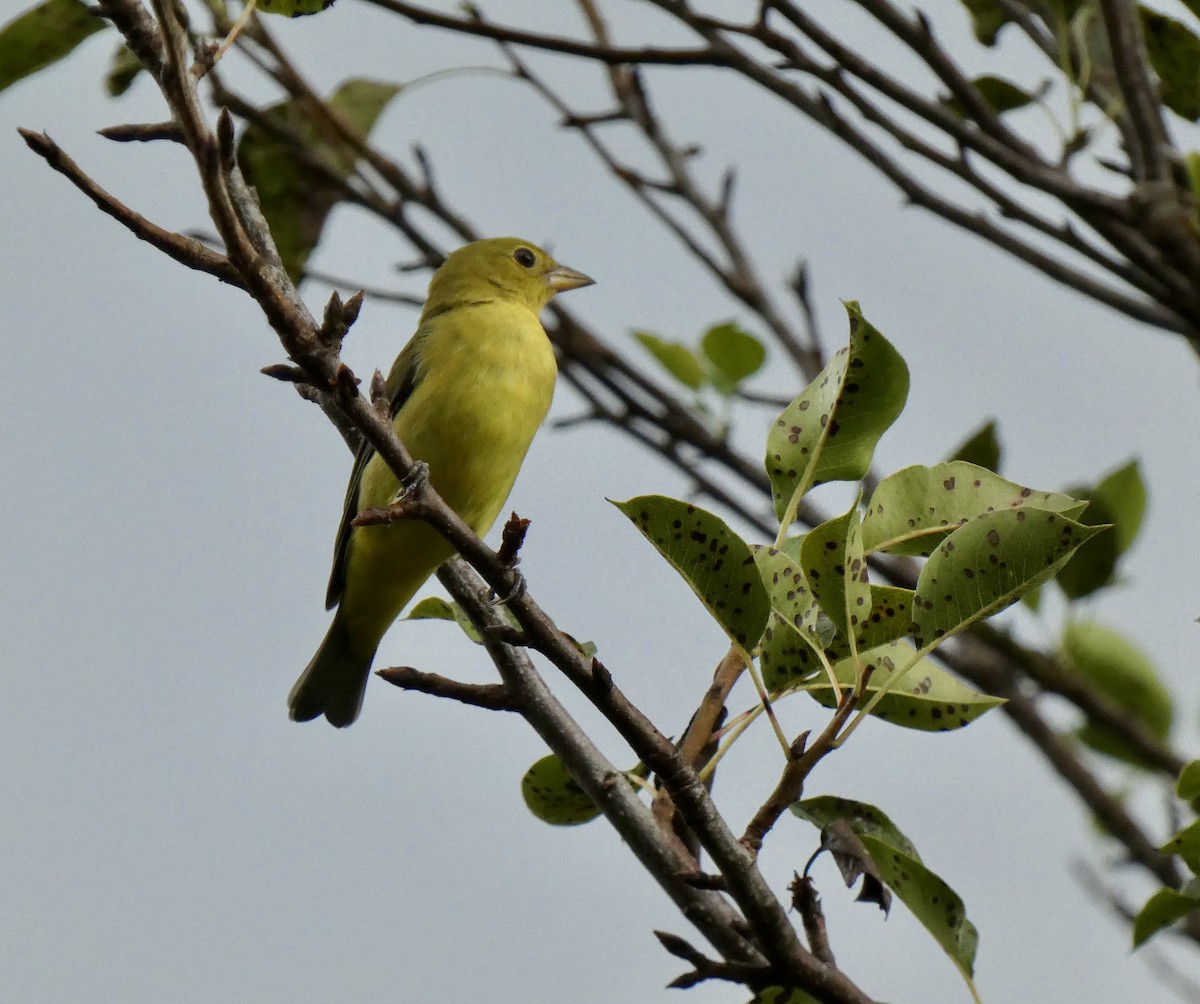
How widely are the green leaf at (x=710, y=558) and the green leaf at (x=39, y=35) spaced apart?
156 cm

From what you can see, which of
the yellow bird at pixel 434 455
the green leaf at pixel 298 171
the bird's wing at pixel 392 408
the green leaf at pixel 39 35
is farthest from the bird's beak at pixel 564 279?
the green leaf at pixel 39 35

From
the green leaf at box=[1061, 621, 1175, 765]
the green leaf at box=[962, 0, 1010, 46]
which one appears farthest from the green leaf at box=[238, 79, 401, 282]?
the green leaf at box=[1061, 621, 1175, 765]

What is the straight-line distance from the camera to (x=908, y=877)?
2.03m

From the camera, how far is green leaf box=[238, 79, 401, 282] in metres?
4.12

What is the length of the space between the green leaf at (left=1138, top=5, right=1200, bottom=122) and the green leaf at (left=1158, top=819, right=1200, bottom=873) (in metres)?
2.06

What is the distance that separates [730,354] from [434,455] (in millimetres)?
1076

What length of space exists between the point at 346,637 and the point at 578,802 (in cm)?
216

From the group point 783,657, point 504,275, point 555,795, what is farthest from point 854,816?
point 504,275

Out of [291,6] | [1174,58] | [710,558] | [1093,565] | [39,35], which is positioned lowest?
[710,558]

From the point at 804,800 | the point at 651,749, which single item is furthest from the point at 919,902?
the point at 651,749

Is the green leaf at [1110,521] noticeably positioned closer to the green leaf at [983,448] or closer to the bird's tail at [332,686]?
the green leaf at [983,448]

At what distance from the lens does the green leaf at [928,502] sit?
204 centimetres

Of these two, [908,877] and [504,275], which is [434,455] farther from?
[908,877]

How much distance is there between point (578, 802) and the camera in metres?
2.50
